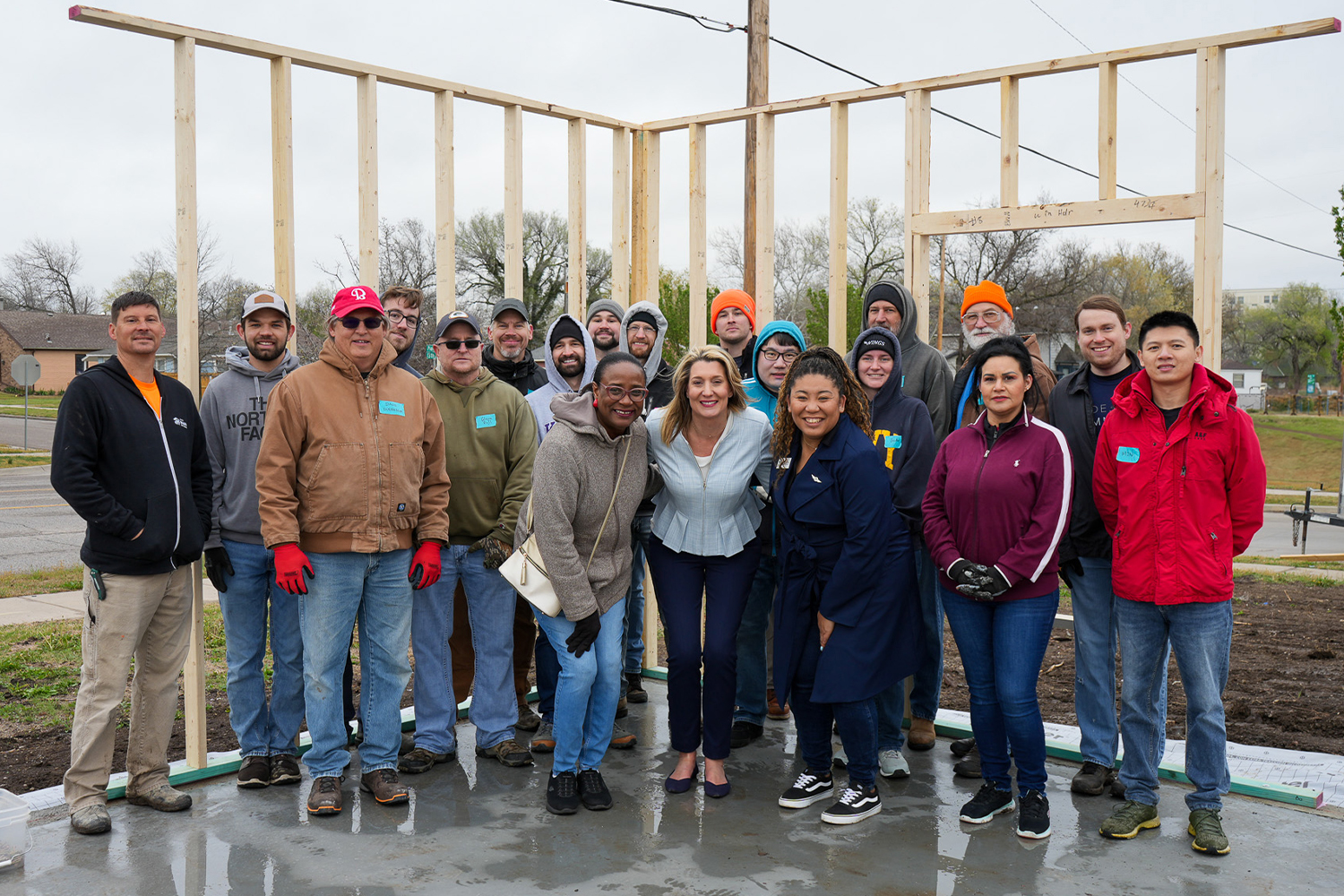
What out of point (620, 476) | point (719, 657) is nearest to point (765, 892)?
point (719, 657)

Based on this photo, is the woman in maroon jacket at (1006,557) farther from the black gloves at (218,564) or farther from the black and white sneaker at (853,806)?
the black gloves at (218,564)

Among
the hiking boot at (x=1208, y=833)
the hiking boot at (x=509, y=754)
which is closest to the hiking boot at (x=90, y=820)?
the hiking boot at (x=509, y=754)

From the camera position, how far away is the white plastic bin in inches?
136

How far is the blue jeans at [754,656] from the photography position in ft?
15.9

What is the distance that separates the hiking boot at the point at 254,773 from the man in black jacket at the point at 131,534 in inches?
10.9

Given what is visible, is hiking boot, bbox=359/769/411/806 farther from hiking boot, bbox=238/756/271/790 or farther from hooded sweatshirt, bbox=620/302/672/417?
hooded sweatshirt, bbox=620/302/672/417

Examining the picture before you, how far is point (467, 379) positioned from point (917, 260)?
2537 millimetres

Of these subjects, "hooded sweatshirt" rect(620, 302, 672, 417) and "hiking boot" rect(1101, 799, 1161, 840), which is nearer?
"hiking boot" rect(1101, 799, 1161, 840)

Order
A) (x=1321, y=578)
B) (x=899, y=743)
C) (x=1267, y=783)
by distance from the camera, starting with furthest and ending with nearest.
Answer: (x=1321, y=578), (x=899, y=743), (x=1267, y=783)

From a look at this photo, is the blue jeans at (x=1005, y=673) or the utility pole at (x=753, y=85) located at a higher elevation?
the utility pole at (x=753, y=85)

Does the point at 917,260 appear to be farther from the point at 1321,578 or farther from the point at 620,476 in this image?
the point at 1321,578

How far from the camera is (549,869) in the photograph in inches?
138

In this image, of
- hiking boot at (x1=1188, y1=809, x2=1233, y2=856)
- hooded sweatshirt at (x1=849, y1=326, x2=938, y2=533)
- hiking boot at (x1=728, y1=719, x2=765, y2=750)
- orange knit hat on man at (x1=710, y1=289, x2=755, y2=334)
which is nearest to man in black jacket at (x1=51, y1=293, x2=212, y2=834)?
hiking boot at (x1=728, y1=719, x2=765, y2=750)

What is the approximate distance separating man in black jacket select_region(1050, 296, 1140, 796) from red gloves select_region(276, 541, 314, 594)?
124 inches
